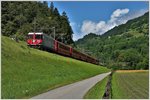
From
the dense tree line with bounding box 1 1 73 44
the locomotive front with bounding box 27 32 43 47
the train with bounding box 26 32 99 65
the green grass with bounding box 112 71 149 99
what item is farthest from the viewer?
the dense tree line with bounding box 1 1 73 44

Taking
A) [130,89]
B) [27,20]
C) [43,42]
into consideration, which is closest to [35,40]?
[43,42]

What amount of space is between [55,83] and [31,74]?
2.38m

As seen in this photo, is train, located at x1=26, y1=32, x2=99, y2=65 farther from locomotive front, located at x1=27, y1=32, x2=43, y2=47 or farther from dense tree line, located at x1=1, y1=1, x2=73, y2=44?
dense tree line, located at x1=1, y1=1, x2=73, y2=44

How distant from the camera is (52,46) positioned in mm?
77250

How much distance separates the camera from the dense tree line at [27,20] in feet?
413

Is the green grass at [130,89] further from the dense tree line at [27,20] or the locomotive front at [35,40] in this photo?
the dense tree line at [27,20]

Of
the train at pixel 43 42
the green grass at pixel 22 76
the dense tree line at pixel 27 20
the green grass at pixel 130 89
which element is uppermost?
the dense tree line at pixel 27 20

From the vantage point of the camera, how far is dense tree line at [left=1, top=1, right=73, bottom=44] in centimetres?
12600

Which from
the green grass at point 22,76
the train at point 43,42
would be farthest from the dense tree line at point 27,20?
the green grass at point 22,76

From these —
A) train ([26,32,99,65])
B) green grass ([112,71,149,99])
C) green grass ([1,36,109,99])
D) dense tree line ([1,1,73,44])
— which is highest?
dense tree line ([1,1,73,44])

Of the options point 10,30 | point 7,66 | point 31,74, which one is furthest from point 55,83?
point 10,30

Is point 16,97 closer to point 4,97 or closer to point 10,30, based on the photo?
point 4,97

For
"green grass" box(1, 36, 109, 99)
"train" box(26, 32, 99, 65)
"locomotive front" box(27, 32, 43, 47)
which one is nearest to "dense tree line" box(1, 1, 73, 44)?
"train" box(26, 32, 99, 65)

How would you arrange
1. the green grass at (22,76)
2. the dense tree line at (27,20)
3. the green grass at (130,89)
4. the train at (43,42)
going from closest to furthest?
the green grass at (22,76)
the green grass at (130,89)
the train at (43,42)
the dense tree line at (27,20)
